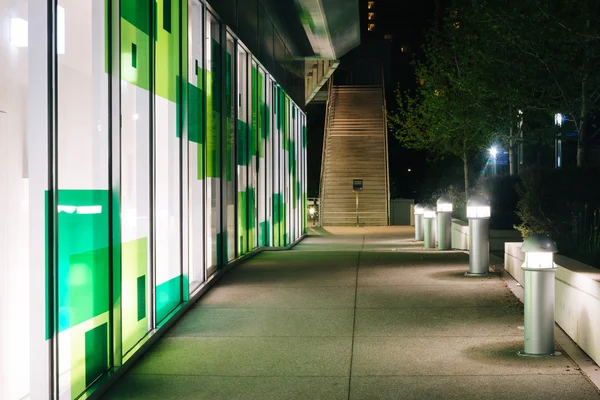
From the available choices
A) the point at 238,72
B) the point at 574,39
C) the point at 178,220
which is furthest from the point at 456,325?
the point at 574,39

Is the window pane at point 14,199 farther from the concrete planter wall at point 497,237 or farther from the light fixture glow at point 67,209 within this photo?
the concrete planter wall at point 497,237

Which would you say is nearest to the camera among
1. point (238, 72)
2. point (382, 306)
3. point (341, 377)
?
point (341, 377)

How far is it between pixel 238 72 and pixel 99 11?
27.9ft

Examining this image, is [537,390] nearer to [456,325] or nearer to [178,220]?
[456,325]

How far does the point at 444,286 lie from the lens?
11695 millimetres

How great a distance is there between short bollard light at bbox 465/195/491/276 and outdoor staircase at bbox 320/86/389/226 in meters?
22.8

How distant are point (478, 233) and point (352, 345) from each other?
4994 mm

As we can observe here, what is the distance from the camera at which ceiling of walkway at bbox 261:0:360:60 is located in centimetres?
2122

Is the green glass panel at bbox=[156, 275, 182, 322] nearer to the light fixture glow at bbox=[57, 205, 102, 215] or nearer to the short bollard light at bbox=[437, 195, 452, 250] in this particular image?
the light fixture glow at bbox=[57, 205, 102, 215]

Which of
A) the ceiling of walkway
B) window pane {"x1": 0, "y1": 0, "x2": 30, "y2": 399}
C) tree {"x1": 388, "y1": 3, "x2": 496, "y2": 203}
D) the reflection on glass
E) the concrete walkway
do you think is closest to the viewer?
window pane {"x1": 0, "y1": 0, "x2": 30, "y2": 399}

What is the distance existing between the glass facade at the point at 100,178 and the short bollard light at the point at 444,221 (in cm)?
718

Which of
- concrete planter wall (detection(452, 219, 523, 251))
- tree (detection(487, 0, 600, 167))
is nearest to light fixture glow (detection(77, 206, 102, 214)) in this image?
tree (detection(487, 0, 600, 167))

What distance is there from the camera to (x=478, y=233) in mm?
12531

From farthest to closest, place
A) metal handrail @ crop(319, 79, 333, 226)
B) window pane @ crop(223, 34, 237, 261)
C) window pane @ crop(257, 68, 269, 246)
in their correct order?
metal handrail @ crop(319, 79, 333, 226) → window pane @ crop(257, 68, 269, 246) → window pane @ crop(223, 34, 237, 261)
